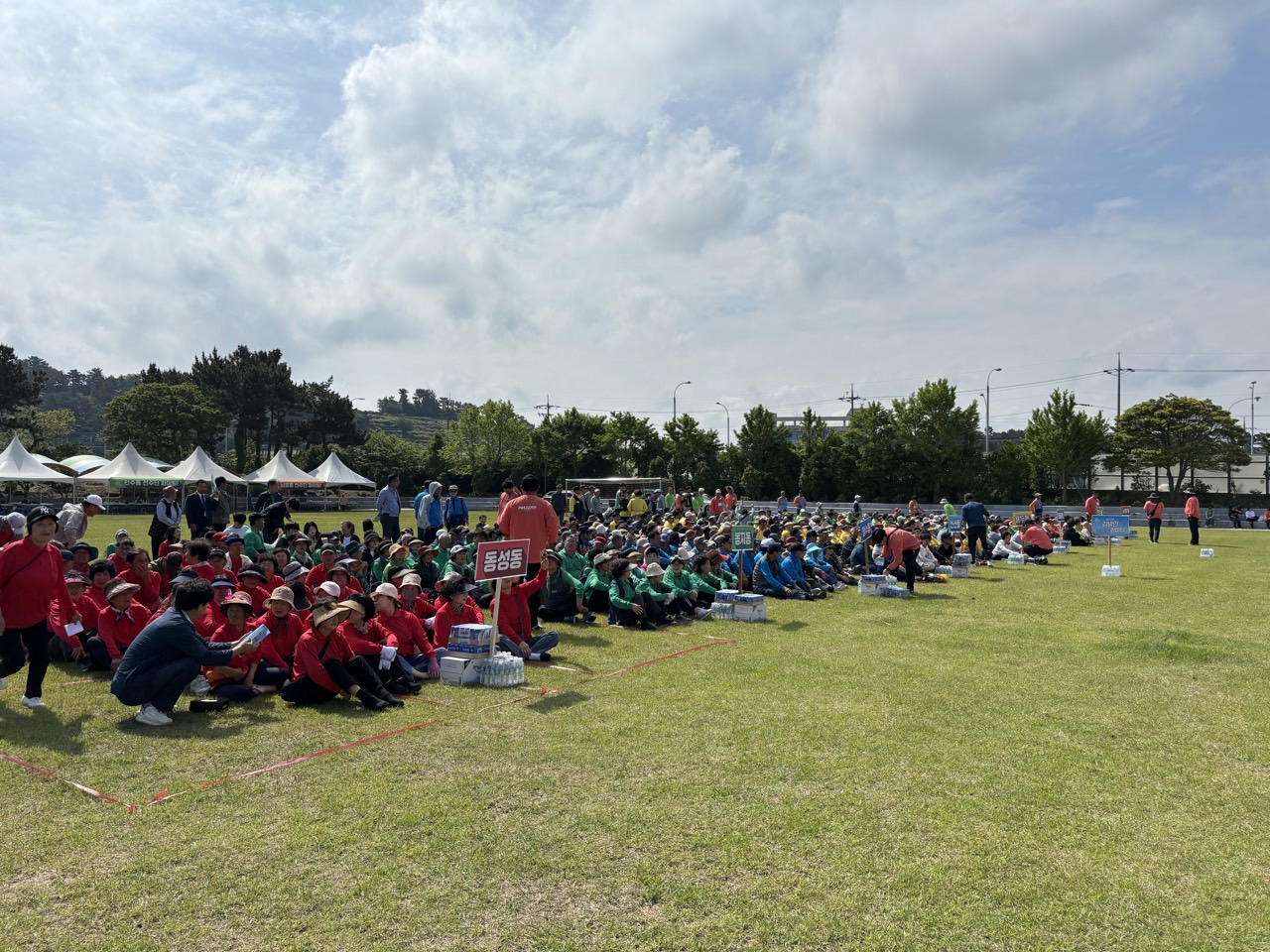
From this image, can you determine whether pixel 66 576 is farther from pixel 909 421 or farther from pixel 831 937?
pixel 909 421

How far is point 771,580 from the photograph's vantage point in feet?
48.4

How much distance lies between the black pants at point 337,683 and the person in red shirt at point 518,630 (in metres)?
1.72

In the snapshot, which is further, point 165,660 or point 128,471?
point 128,471

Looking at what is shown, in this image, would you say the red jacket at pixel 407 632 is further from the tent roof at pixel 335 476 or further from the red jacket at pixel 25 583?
the tent roof at pixel 335 476

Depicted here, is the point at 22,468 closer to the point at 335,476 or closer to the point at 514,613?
the point at 335,476

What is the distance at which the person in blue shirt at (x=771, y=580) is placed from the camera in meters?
14.7

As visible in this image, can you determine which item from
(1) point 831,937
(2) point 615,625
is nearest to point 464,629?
(2) point 615,625

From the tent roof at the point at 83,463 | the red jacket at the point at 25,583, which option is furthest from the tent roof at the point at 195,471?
the red jacket at the point at 25,583

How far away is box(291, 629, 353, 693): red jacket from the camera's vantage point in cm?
746

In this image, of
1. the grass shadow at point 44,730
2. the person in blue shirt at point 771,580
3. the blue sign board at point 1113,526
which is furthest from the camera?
the blue sign board at point 1113,526

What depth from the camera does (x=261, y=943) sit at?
368 cm

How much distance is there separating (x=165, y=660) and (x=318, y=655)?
1.19 meters

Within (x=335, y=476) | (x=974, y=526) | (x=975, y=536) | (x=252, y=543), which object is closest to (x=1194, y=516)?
(x=975, y=536)

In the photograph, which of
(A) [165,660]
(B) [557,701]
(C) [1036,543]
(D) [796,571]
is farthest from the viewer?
(C) [1036,543]
